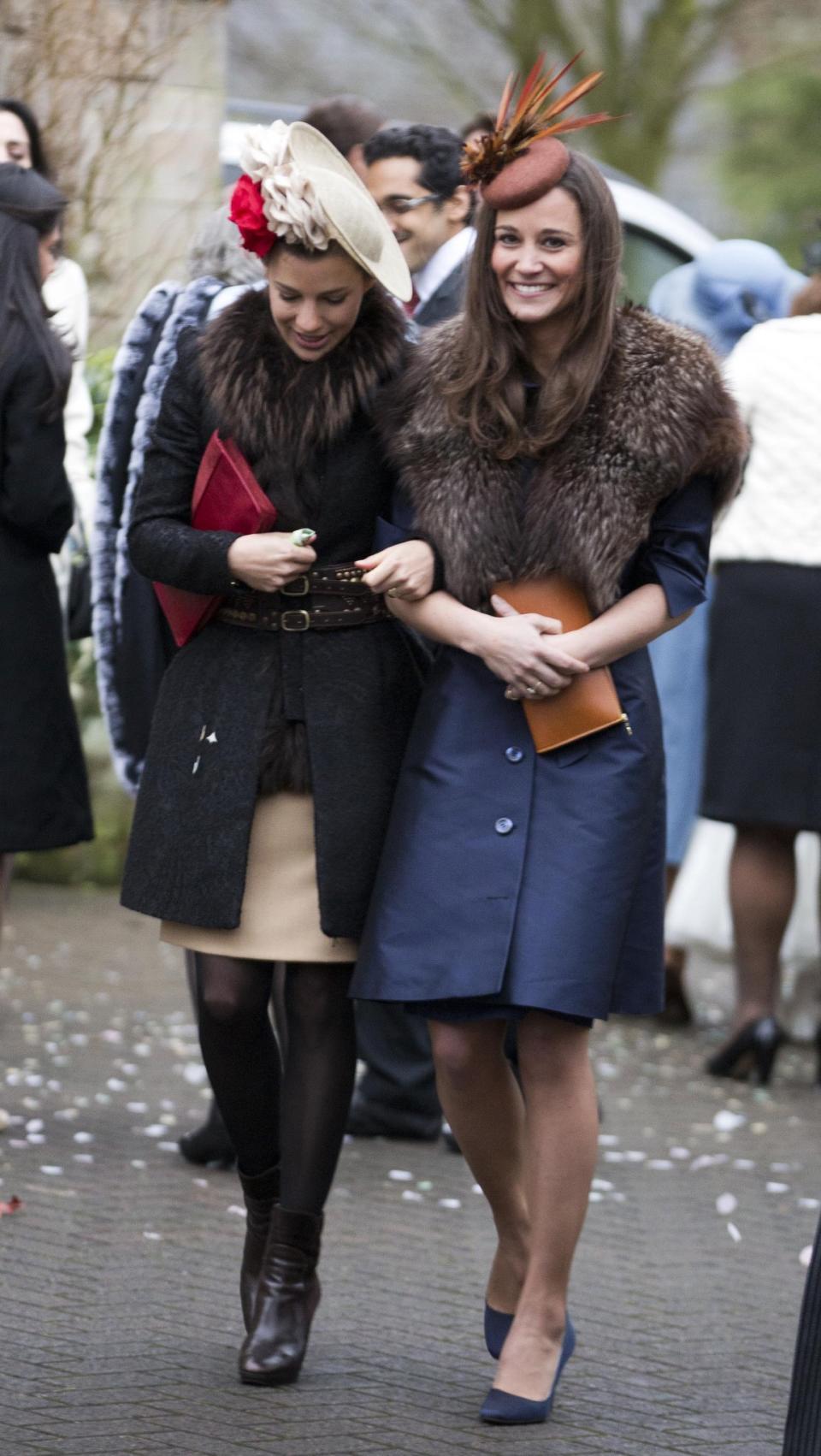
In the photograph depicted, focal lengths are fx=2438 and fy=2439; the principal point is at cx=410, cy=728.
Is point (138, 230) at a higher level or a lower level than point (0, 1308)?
higher

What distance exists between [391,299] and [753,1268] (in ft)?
7.05

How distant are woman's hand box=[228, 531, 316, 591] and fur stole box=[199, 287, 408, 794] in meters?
0.14

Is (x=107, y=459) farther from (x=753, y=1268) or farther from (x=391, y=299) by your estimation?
(x=753, y=1268)

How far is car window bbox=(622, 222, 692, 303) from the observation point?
37.8 feet

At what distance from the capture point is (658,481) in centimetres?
386

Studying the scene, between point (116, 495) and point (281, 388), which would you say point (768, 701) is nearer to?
point (116, 495)

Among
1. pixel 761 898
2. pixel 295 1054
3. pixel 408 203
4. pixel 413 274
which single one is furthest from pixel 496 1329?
pixel 761 898

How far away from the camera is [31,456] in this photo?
5.37 metres

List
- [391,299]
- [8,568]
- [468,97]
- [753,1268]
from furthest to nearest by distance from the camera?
[468,97] < [8,568] < [753,1268] < [391,299]

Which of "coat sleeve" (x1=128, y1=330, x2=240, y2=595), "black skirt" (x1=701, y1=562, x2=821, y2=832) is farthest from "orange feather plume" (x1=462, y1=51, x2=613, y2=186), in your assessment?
"black skirt" (x1=701, y1=562, x2=821, y2=832)

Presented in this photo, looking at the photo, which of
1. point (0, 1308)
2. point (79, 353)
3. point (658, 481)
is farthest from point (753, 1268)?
point (79, 353)

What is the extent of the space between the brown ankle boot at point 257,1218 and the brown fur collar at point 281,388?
1.15m

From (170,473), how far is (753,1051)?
131 inches

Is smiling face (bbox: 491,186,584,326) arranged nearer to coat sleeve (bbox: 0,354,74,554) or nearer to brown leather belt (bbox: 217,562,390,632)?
brown leather belt (bbox: 217,562,390,632)
